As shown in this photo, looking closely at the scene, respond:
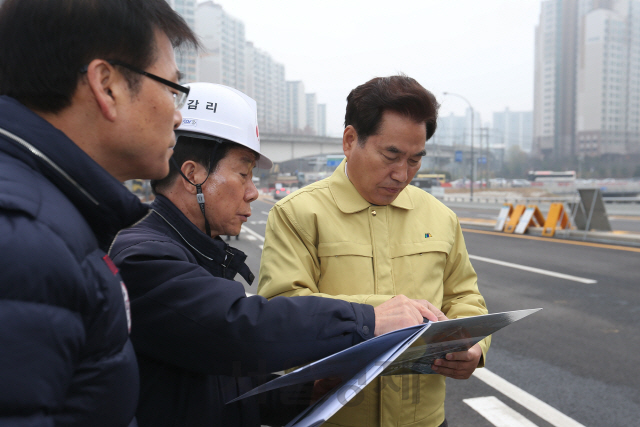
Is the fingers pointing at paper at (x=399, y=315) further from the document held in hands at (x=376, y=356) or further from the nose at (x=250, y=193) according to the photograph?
the nose at (x=250, y=193)

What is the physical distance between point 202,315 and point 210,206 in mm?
606

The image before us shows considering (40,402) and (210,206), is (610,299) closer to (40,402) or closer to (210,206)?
(210,206)

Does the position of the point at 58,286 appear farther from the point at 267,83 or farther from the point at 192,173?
the point at 267,83

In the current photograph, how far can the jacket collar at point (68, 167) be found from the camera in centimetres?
81

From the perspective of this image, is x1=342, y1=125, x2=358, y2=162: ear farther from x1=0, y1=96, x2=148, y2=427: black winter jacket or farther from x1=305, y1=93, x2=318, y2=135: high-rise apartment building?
x1=305, y1=93, x2=318, y2=135: high-rise apartment building

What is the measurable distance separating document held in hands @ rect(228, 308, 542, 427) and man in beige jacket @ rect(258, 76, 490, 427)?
1.51ft

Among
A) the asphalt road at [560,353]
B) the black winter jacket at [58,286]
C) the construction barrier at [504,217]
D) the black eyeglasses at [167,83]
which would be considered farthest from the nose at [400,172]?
the construction barrier at [504,217]

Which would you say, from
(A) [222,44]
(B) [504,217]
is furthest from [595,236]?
(A) [222,44]

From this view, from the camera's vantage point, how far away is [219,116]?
179 cm

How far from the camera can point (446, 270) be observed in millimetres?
2100

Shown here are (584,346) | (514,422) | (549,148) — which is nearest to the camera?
(514,422)

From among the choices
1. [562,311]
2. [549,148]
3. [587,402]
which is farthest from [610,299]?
[549,148]

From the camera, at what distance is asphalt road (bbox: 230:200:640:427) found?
12.2 feet

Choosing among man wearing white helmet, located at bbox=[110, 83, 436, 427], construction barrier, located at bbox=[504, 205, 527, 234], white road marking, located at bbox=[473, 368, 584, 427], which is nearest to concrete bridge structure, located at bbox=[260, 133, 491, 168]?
construction barrier, located at bbox=[504, 205, 527, 234]
